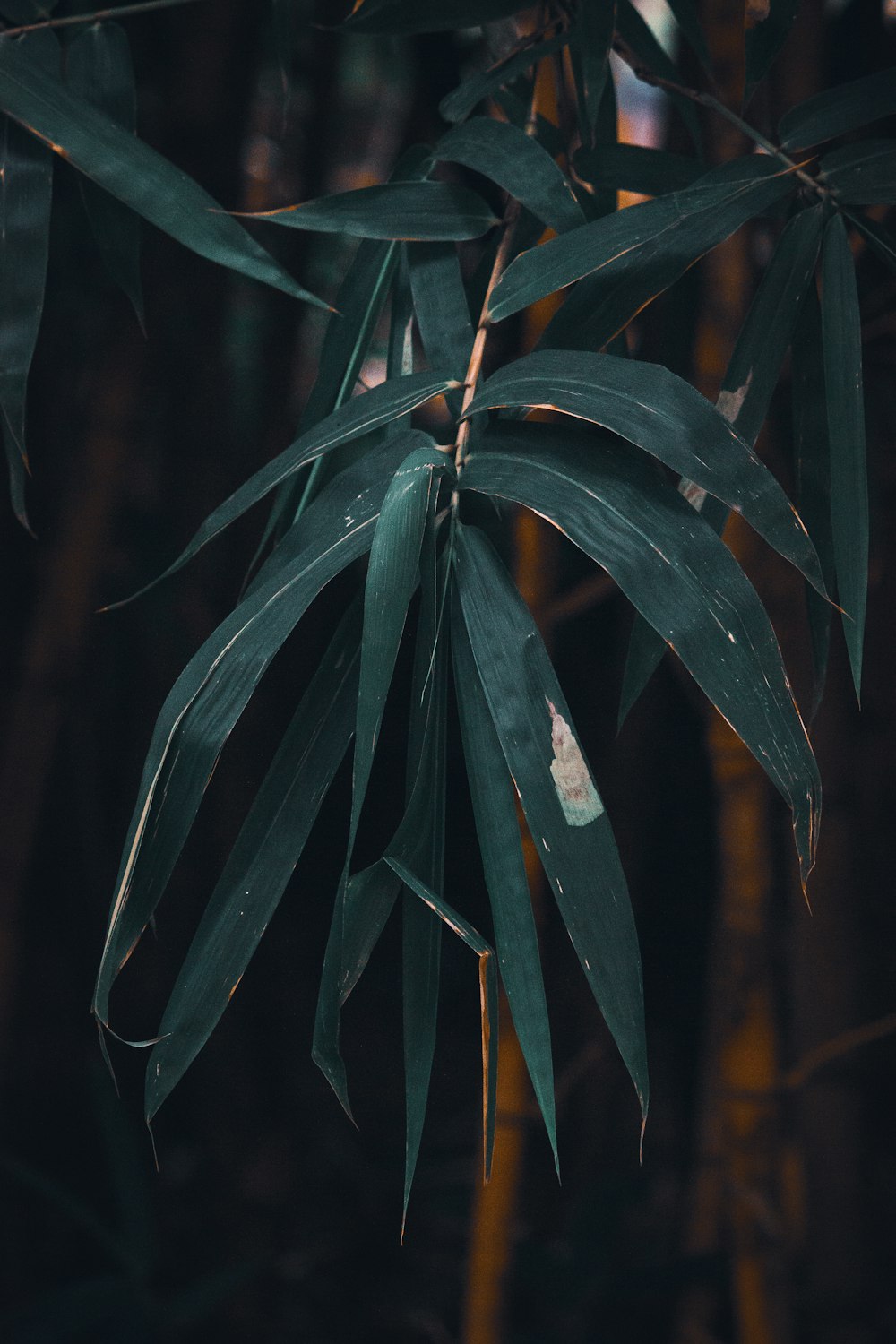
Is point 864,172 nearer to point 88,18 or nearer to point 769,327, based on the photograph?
point 769,327

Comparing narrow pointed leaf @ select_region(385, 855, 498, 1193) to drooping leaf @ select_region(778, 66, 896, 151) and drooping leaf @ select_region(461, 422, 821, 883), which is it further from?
drooping leaf @ select_region(778, 66, 896, 151)

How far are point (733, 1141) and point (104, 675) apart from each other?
3.02 feet

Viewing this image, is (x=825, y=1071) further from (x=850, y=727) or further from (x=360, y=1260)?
(x=360, y=1260)

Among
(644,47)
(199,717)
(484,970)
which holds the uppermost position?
→ (644,47)

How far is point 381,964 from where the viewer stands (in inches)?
57.1

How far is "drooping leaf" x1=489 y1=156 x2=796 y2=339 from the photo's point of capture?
390mm

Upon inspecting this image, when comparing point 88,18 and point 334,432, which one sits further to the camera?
point 88,18

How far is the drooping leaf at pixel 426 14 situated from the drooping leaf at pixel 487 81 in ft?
0.12

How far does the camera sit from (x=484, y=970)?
29 cm

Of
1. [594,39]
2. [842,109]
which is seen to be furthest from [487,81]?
[842,109]

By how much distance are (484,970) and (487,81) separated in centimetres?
41

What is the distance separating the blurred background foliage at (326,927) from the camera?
0.84 metres

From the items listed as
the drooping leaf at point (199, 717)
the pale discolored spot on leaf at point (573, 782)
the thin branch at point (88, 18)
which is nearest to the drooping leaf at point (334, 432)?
the drooping leaf at point (199, 717)

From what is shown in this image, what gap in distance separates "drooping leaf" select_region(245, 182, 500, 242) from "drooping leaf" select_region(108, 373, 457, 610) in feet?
0.24
